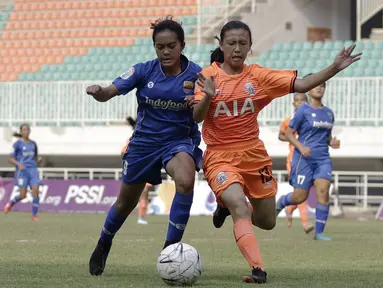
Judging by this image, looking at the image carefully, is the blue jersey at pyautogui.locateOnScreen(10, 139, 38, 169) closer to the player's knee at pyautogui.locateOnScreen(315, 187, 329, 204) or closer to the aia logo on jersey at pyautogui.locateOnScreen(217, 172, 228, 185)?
the player's knee at pyautogui.locateOnScreen(315, 187, 329, 204)

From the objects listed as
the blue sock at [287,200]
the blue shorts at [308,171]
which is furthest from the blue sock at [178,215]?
the blue sock at [287,200]


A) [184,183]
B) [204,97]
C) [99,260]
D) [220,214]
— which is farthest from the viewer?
[220,214]

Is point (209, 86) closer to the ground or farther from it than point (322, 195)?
farther from it

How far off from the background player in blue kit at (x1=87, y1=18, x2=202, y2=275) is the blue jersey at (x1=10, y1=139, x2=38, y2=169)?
13.5 meters

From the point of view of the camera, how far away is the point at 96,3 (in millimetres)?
35219

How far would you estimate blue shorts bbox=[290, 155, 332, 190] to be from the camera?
13523 mm

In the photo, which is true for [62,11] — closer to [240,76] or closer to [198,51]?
[198,51]

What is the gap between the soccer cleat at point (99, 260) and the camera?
793 cm

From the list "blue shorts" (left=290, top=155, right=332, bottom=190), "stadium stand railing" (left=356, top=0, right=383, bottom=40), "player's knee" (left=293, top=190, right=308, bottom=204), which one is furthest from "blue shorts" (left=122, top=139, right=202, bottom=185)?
"stadium stand railing" (left=356, top=0, right=383, bottom=40)

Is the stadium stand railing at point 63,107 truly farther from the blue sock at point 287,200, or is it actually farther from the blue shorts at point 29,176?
the blue sock at point 287,200

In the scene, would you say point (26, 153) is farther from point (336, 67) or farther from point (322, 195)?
point (336, 67)

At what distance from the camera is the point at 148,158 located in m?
7.90

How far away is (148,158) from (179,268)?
120 centimetres

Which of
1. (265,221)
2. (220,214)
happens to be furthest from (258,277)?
(220,214)
